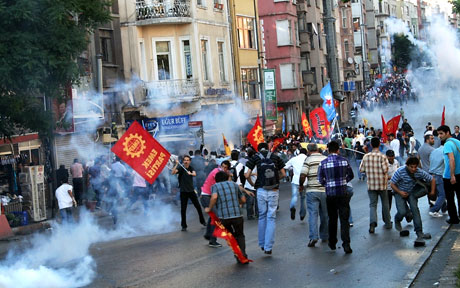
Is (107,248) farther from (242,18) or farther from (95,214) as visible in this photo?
(242,18)

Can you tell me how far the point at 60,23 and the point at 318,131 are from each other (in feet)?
51.6

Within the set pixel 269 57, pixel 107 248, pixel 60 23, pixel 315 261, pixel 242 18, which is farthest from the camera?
pixel 269 57

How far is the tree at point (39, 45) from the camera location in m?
17.2

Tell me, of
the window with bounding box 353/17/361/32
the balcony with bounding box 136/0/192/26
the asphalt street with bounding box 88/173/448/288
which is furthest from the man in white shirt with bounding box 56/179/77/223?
the window with bounding box 353/17/361/32

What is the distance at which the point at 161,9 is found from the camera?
37.9 metres

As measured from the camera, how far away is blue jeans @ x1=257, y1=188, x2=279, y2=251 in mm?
13250

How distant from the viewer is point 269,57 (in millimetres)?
55406

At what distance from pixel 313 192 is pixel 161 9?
25264mm

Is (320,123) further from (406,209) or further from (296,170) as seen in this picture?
(406,209)

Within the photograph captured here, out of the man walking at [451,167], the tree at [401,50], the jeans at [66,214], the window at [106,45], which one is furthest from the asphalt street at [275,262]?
the tree at [401,50]

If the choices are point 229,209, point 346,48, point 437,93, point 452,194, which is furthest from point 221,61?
point 437,93

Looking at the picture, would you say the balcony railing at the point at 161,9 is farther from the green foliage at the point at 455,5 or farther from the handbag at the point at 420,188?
the green foliage at the point at 455,5

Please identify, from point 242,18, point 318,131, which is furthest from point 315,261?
point 242,18

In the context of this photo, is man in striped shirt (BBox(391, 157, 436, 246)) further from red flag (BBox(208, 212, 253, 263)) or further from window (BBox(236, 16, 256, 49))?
window (BBox(236, 16, 256, 49))
